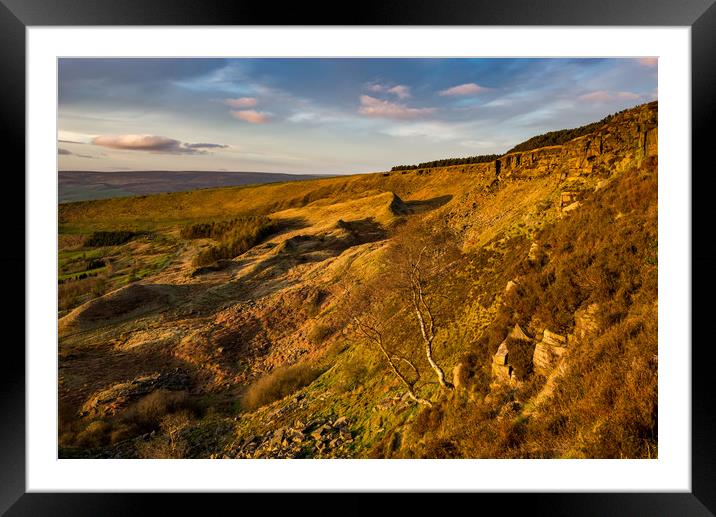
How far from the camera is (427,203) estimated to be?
33.6m

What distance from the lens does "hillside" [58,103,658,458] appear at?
5.63 m

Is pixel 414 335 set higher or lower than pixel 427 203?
lower

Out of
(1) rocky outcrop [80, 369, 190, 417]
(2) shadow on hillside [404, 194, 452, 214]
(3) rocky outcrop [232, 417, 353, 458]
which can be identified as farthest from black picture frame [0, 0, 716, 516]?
(2) shadow on hillside [404, 194, 452, 214]

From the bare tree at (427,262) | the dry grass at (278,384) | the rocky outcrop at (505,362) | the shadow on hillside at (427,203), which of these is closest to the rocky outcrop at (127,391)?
the dry grass at (278,384)

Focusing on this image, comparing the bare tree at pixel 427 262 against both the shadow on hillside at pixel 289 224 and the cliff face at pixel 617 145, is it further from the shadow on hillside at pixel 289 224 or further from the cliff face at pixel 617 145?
the shadow on hillside at pixel 289 224

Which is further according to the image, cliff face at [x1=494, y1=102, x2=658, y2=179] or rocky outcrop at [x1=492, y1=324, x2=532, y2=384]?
cliff face at [x1=494, y1=102, x2=658, y2=179]

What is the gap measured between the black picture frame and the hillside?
2.06ft

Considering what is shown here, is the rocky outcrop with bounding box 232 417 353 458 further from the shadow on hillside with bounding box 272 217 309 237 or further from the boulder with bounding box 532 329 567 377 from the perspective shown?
the shadow on hillside with bounding box 272 217 309 237

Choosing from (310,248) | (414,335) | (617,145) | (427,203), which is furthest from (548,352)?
(427,203)

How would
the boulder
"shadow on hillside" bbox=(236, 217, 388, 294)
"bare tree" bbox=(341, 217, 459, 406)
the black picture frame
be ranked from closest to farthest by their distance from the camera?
the black picture frame → the boulder → "bare tree" bbox=(341, 217, 459, 406) → "shadow on hillside" bbox=(236, 217, 388, 294)
